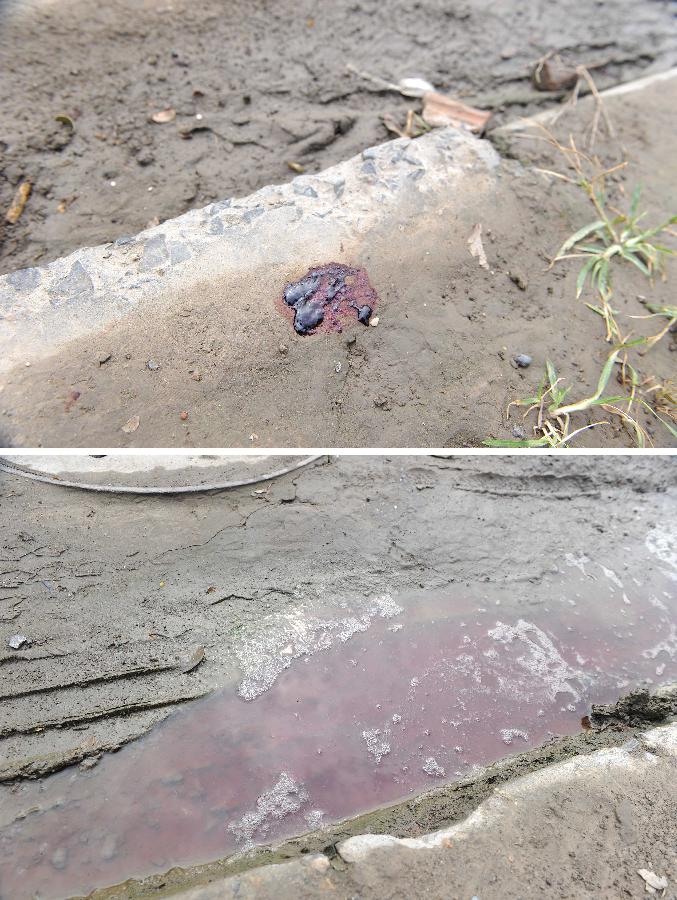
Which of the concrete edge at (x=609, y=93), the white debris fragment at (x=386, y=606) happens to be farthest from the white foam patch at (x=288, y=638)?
the concrete edge at (x=609, y=93)

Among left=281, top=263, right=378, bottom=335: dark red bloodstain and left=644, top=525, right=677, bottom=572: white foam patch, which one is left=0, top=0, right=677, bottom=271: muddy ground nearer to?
left=281, top=263, right=378, bottom=335: dark red bloodstain

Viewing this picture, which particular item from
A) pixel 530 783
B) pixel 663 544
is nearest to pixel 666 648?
pixel 663 544

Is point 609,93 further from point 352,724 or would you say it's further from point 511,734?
point 352,724

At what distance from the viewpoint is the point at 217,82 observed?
12.2 feet

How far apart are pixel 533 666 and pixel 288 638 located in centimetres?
102

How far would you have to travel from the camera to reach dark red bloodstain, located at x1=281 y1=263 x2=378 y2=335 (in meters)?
2.79

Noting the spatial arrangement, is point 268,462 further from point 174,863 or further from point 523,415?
point 174,863

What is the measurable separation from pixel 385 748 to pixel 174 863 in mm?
798

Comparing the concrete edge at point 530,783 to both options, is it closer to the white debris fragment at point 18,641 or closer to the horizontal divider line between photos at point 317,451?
the horizontal divider line between photos at point 317,451

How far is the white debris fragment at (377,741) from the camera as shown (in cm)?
232

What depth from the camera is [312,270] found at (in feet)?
9.37

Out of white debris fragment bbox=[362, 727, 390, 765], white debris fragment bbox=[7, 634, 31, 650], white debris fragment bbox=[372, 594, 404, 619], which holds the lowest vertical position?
white debris fragment bbox=[362, 727, 390, 765]

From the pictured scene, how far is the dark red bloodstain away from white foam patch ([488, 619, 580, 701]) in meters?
1.48

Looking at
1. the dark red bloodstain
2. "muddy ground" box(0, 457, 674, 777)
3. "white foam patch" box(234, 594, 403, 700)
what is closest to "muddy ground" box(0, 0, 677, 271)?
the dark red bloodstain
